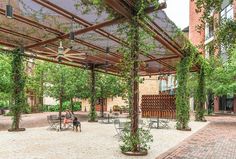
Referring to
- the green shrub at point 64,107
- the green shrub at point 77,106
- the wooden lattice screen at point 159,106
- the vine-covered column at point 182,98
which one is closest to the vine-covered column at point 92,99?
the wooden lattice screen at point 159,106

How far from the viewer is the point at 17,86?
614 inches

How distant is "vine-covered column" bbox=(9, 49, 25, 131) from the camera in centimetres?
1545

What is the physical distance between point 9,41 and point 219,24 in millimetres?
10531

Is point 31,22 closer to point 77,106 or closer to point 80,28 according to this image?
point 80,28

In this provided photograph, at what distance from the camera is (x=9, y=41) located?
14000 mm

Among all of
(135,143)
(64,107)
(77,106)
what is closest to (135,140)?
(135,143)

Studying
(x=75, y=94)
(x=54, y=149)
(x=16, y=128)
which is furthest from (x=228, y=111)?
(x=54, y=149)

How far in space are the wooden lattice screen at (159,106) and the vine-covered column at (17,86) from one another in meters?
14.8

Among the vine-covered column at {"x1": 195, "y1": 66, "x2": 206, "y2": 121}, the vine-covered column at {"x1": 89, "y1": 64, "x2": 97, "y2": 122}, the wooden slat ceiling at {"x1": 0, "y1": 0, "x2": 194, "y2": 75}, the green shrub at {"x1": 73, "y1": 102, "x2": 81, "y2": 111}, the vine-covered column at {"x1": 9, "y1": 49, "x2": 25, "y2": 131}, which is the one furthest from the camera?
the green shrub at {"x1": 73, "y1": 102, "x2": 81, "y2": 111}

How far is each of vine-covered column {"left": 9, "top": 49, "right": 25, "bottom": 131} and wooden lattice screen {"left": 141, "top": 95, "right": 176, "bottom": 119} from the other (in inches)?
585

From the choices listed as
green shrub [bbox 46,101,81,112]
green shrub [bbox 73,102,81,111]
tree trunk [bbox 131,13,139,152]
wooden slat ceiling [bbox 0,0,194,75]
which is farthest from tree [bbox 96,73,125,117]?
green shrub [bbox 73,102,81,111]

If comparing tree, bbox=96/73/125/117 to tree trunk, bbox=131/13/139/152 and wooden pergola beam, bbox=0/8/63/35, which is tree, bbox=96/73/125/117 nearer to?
wooden pergola beam, bbox=0/8/63/35

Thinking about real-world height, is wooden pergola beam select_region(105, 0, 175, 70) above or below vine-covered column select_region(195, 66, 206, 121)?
above

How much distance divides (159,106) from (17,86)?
15.5 metres
